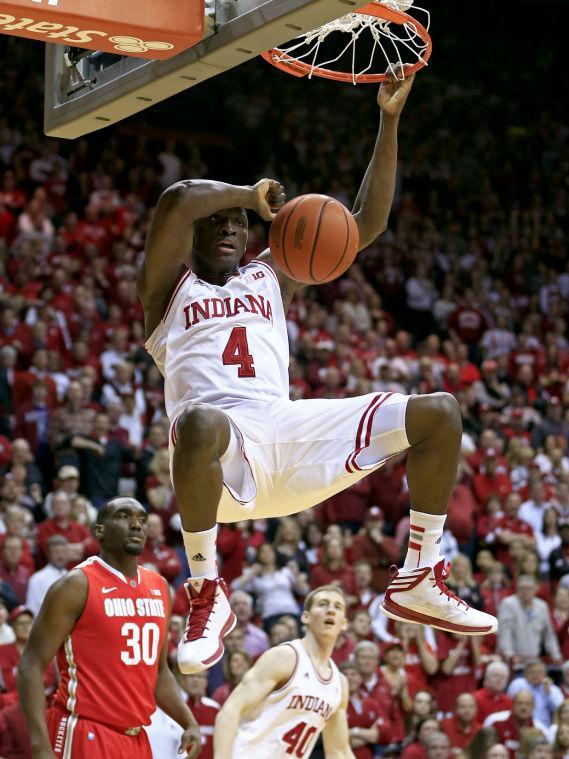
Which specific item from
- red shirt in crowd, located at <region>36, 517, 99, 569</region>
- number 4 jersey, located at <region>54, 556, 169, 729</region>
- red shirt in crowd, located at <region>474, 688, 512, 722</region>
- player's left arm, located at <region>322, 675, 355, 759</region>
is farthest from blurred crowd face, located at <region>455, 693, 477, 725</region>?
number 4 jersey, located at <region>54, 556, 169, 729</region>

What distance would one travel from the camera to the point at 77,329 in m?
12.5

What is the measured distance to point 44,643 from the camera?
5.97 metres

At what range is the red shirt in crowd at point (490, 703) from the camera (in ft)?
32.0

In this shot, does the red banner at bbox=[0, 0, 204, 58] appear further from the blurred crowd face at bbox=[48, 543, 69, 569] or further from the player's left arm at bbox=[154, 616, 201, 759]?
the blurred crowd face at bbox=[48, 543, 69, 569]

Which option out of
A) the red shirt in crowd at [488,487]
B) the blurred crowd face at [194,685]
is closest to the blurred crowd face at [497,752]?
the blurred crowd face at [194,685]

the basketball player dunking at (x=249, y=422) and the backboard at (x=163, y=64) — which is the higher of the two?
the backboard at (x=163, y=64)

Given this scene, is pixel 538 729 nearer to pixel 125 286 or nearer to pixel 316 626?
pixel 316 626

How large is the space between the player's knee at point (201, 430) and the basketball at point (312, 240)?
2.15 ft

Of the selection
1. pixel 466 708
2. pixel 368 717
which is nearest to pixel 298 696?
pixel 368 717

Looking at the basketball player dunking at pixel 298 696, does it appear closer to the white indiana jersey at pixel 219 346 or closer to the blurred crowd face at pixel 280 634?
the blurred crowd face at pixel 280 634

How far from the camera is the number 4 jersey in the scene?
604cm

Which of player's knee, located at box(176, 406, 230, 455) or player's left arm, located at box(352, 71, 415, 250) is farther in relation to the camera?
player's left arm, located at box(352, 71, 415, 250)

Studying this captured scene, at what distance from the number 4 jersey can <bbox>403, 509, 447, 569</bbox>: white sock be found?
1.82 metres

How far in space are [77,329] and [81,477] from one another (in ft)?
6.64
